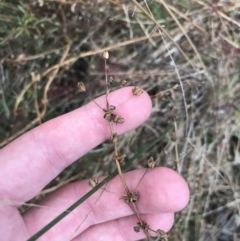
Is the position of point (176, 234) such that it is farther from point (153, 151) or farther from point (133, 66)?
point (133, 66)

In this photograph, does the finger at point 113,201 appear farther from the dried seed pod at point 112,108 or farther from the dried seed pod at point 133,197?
the dried seed pod at point 112,108

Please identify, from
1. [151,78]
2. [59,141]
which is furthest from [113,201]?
[151,78]

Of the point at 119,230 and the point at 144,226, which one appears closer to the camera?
the point at 144,226

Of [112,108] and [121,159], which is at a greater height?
[112,108]

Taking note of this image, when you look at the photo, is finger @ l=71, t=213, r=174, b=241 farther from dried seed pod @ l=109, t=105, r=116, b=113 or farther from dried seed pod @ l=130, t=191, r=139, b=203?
dried seed pod @ l=109, t=105, r=116, b=113

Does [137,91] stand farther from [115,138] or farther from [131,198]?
[131,198]

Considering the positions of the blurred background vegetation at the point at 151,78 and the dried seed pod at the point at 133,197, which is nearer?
the dried seed pod at the point at 133,197

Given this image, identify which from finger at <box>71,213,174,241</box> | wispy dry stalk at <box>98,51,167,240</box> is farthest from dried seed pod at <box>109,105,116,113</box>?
finger at <box>71,213,174,241</box>

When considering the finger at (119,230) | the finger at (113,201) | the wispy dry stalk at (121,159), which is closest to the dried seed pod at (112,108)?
the wispy dry stalk at (121,159)
